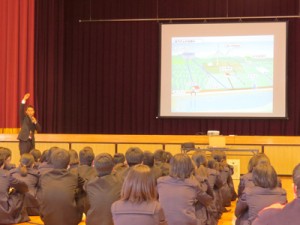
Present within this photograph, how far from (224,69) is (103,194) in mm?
8796

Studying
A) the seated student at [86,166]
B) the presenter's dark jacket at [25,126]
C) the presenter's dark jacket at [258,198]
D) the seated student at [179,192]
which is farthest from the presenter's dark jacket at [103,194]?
the presenter's dark jacket at [25,126]

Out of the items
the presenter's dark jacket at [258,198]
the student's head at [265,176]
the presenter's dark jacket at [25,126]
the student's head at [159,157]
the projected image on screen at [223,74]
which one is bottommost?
the presenter's dark jacket at [258,198]

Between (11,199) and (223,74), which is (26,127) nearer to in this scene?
(11,199)

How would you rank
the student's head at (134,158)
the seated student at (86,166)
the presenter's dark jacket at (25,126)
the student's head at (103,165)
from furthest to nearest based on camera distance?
1. the presenter's dark jacket at (25,126)
2. the seated student at (86,166)
3. the student's head at (134,158)
4. the student's head at (103,165)

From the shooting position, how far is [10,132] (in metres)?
11.8

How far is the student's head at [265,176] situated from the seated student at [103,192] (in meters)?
1.22

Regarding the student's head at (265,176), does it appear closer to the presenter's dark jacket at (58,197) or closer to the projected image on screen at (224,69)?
the presenter's dark jacket at (58,197)

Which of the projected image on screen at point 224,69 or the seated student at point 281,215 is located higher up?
the projected image on screen at point 224,69

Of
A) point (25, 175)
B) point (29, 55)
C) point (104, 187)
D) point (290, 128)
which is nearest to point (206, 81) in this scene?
point (290, 128)

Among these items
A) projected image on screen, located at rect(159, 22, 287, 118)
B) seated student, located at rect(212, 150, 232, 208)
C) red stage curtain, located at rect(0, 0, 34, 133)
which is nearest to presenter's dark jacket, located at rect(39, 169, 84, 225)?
seated student, located at rect(212, 150, 232, 208)

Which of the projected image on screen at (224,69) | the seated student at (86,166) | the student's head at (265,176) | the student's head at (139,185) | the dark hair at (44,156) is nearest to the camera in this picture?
the student's head at (139,185)

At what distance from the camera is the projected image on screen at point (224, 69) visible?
12.5 m

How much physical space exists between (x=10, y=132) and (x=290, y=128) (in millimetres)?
6741

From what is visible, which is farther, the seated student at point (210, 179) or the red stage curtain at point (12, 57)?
the red stage curtain at point (12, 57)
